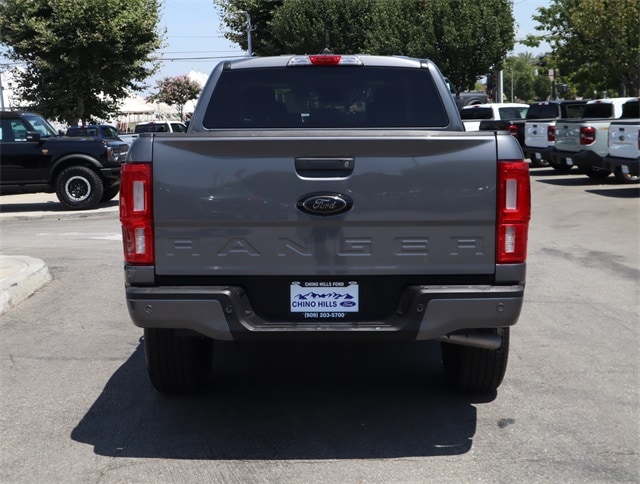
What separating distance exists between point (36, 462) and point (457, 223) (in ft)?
8.00

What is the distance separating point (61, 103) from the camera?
35938 mm

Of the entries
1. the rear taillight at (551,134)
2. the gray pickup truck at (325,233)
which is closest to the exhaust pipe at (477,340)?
the gray pickup truck at (325,233)

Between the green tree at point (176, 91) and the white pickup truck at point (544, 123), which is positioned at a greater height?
the green tree at point (176, 91)

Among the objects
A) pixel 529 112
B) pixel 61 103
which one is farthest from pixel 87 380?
pixel 61 103

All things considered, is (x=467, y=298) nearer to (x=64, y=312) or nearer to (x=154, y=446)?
(x=154, y=446)

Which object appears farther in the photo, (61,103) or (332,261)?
(61,103)

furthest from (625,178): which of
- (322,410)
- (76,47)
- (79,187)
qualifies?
(76,47)

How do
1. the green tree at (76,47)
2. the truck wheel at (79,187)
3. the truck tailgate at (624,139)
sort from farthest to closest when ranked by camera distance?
the green tree at (76,47) < the truck wheel at (79,187) < the truck tailgate at (624,139)

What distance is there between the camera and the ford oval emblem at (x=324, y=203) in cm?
445

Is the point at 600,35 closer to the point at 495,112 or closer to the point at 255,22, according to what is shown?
the point at 495,112

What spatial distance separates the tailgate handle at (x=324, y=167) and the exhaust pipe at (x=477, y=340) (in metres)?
1.02

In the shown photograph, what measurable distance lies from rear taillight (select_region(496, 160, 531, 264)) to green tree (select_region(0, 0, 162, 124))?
102 feet

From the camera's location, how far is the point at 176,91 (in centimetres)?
8344

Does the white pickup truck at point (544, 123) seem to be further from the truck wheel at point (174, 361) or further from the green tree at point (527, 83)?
the green tree at point (527, 83)
